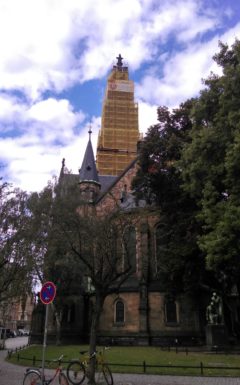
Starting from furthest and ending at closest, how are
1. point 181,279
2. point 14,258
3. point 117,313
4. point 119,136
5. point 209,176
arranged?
1. point 119,136
2. point 117,313
3. point 181,279
4. point 14,258
5. point 209,176

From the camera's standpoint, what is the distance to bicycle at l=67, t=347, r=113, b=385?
514 inches

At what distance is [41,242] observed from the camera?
69.1 ft

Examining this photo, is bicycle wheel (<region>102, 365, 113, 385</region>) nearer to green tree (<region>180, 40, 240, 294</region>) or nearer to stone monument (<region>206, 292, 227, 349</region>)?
green tree (<region>180, 40, 240, 294</region>)

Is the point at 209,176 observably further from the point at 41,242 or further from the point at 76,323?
the point at 76,323

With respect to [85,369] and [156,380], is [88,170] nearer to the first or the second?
[156,380]

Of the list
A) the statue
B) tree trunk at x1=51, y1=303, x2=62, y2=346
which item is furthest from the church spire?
the statue

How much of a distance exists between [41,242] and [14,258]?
161 centimetres

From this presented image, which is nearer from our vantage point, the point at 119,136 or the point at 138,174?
the point at 138,174

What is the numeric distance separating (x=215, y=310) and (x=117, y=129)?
3828cm

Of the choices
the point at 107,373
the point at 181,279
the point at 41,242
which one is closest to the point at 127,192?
the point at 181,279

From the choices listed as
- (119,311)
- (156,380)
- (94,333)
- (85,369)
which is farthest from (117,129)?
(85,369)

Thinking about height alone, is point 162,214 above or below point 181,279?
above

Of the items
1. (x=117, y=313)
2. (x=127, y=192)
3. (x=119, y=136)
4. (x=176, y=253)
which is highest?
(x=119, y=136)

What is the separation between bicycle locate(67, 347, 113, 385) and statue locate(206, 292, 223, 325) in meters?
18.7
